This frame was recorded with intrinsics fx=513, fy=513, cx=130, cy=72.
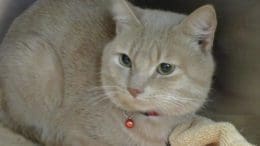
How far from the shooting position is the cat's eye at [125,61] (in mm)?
1728

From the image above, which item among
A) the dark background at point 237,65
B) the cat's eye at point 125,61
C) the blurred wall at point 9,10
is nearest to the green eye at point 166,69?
the cat's eye at point 125,61

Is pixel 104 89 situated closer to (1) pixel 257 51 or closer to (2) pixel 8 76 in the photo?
(2) pixel 8 76

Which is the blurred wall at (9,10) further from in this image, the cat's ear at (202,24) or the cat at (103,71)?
the cat's ear at (202,24)

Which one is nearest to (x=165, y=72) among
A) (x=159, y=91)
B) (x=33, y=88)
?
(x=159, y=91)

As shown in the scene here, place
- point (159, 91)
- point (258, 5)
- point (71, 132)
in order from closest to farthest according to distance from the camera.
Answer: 1. point (159, 91)
2. point (258, 5)
3. point (71, 132)

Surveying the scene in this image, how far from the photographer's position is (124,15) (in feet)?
5.78

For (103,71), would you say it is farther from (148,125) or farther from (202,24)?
(202,24)

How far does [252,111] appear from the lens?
1.92 metres

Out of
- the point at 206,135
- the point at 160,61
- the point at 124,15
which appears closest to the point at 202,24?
the point at 160,61

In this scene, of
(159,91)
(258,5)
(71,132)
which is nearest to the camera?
(159,91)

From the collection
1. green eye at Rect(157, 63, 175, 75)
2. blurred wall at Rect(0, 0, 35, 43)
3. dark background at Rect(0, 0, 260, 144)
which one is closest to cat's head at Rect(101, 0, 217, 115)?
green eye at Rect(157, 63, 175, 75)

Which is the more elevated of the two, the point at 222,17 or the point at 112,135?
the point at 222,17

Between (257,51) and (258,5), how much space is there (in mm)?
167

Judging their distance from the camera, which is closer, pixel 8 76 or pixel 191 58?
pixel 191 58
